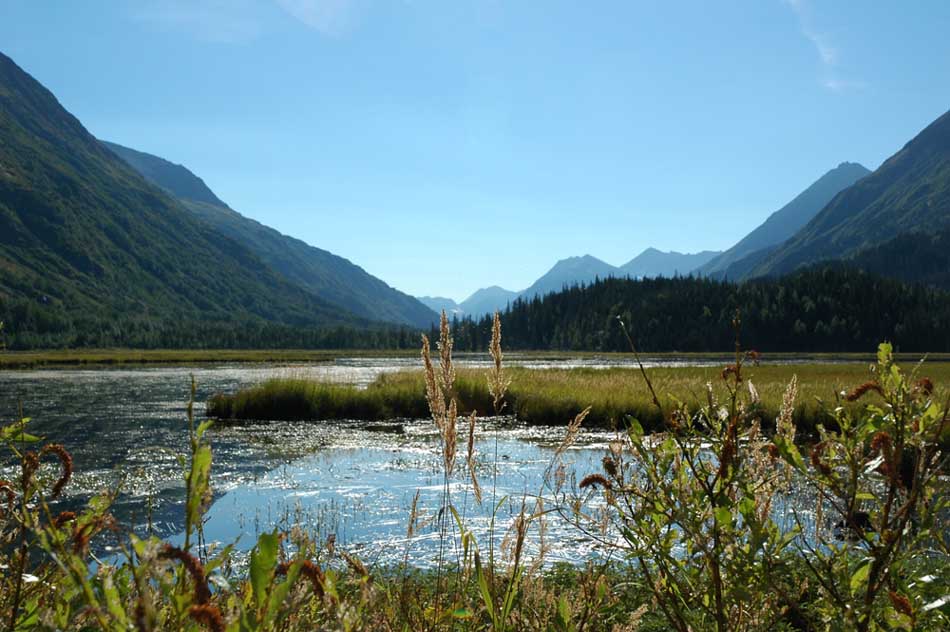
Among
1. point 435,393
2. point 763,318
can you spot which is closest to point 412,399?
point 435,393

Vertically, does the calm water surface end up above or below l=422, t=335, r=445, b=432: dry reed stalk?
below

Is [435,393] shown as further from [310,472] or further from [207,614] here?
[310,472]

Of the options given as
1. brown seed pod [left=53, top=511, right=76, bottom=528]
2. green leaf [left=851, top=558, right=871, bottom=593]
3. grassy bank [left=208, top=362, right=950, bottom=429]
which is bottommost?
grassy bank [left=208, top=362, right=950, bottom=429]

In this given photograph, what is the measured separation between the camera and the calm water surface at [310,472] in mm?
11547

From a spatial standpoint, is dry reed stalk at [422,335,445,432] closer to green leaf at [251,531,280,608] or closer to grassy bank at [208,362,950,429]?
green leaf at [251,531,280,608]

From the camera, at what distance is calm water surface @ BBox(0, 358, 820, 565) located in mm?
11547

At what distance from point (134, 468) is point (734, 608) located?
17048mm

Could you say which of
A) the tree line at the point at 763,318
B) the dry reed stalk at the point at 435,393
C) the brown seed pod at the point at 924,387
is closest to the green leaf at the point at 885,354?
the brown seed pod at the point at 924,387

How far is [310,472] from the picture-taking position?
1689 cm

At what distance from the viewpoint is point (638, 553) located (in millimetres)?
2338

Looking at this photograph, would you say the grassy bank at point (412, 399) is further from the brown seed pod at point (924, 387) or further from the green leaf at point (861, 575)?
the green leaf at point (861, 575)

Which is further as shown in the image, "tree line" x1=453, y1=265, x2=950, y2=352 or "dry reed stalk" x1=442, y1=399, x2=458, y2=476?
"tree line" x1=453, y1=265, x2=950, y2=352

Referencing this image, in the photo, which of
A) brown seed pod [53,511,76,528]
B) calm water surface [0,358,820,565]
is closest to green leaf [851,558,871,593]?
brown seed pod [53,511,76,528]

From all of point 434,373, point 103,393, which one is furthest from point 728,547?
point 103,393
